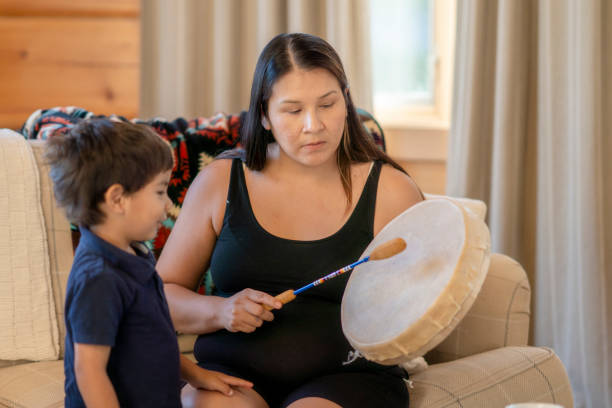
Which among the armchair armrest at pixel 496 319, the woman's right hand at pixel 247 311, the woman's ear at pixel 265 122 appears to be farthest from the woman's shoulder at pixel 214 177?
the armchair armrest at pixel 496 319

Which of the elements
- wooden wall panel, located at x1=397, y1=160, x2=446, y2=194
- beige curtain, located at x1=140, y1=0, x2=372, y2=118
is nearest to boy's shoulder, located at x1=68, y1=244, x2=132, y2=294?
beige curtain, located at x1=140, y1=0, x2=372, y2=118

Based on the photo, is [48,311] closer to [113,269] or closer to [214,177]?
[214,177]

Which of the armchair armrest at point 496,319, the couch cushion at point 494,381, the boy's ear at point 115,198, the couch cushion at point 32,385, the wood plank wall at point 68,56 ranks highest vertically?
the wood plank wall at point 68,56

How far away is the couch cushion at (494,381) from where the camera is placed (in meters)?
1.42

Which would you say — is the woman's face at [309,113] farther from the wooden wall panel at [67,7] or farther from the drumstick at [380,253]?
the wooden wall panel at [67,7]

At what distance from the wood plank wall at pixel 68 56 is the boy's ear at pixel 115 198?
1.31m

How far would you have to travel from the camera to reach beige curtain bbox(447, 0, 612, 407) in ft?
6.98

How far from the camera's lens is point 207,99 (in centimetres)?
275

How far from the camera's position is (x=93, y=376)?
39.6 inches

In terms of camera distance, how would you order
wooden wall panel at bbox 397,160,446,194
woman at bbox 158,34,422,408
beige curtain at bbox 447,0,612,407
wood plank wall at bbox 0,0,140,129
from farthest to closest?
wooden wall panel at bbox 397,160,446,194, wood plank wall at bbox 0,0,140,129, beige curtain at bbox 447,0,612,407, woman at bbox 158,34,422,408

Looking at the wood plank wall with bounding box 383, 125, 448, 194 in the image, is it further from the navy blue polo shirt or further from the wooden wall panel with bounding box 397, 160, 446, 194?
the navy blue polo shirt

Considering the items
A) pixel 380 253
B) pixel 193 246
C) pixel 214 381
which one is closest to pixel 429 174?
pixel 193 246

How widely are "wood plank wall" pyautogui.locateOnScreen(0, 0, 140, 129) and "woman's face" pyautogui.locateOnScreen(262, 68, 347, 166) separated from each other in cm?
97

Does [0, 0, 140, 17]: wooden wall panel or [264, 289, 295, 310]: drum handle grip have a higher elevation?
[0, 0, 140, 17]: wooden wall panel
